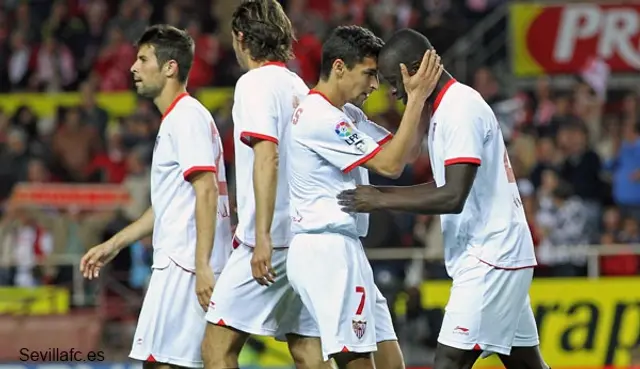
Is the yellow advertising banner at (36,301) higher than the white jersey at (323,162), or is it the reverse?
the white jersey at (323,162)

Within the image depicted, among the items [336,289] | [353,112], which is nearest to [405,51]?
[353,112]

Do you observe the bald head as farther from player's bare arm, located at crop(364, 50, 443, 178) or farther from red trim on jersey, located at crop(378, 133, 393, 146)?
red trim on jersey, located at crop(378, 133, 393, 146)

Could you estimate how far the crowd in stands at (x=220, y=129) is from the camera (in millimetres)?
14711

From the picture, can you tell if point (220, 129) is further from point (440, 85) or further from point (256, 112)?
point (440, 85)

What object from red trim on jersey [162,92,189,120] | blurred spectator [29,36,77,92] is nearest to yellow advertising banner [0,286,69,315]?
blurred spectator [29,36,77,92]

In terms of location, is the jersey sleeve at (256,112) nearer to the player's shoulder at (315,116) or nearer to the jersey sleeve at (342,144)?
the player's shoulder at (315,116)

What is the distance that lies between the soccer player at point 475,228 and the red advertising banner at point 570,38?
11.4 m

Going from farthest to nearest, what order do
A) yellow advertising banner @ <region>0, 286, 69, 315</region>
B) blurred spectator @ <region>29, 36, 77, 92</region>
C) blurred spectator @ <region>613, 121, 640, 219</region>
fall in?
1. blurred spectator @ <region>29, 36, 77, 92</region>
2. blurred spectator @ <region>613, 121, 640, 219</region>
3. yellow advertising banner @ <region>0, 286, 69, 315</region>

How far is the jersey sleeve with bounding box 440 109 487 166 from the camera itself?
6559 millimetres

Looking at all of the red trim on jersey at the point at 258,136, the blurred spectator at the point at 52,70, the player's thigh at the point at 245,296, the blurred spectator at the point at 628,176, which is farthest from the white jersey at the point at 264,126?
the blurred spectator at the point at 52,70

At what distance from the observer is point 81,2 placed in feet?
66.6

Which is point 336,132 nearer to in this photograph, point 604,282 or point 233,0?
point 604,282

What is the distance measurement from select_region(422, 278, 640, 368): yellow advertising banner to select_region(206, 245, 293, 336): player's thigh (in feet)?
21.9

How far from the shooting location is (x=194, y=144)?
23.3 ft
